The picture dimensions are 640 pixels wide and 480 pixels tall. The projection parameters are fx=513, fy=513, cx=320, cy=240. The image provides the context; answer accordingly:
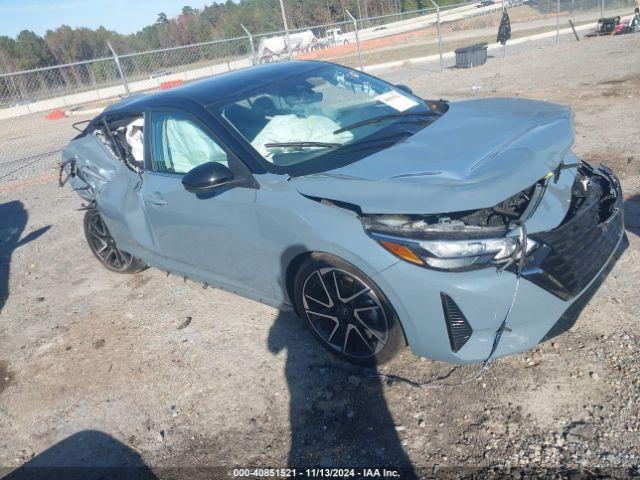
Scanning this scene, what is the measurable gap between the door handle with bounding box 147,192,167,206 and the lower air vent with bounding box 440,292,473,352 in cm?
221

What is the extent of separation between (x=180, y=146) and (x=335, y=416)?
2.17 metres

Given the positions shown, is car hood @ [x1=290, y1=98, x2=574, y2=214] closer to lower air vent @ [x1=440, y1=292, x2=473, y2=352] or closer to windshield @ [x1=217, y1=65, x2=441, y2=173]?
windshield @ [x1=217, y1=65, x2=441, y2=173]

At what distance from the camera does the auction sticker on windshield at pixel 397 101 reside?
3.86 meters

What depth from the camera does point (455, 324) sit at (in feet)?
8.25

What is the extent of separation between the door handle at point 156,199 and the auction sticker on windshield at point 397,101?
1798 millimetres

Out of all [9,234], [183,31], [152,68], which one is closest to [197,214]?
[9,234]

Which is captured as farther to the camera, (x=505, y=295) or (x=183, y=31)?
(x=183, y=31)

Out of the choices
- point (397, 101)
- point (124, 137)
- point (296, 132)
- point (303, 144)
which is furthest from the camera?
point (124, 137)

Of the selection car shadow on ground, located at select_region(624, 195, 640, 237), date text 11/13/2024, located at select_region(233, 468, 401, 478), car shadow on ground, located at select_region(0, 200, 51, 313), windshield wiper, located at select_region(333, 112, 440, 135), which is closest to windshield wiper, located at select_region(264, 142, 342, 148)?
windshield wiper, located at select_region(333, 112, 440, 135)

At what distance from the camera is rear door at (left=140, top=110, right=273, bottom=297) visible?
10.6ft

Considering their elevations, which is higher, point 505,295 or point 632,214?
point 505,295

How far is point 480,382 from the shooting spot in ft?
9.32

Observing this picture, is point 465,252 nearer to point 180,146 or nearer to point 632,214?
point 180,146

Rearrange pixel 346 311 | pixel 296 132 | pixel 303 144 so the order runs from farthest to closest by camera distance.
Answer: pixel 296 132, pixel 303 144, pixel 346 311
